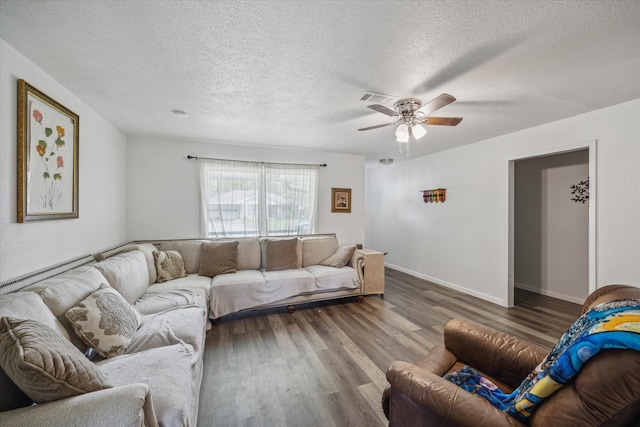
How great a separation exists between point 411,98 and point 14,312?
293 centimetres

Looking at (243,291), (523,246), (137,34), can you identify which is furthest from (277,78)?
(523,246)

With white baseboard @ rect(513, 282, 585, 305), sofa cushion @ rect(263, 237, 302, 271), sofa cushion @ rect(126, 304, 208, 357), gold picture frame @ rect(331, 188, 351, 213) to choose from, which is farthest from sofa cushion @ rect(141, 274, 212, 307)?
white baseboard @ rect(513, 282, 585, 305)

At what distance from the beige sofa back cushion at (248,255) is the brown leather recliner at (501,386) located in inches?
107

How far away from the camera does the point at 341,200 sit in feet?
15.6

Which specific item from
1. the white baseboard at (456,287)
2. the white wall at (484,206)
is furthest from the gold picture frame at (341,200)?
the white baseboard at (456,287)

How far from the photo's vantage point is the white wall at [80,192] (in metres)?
1.55

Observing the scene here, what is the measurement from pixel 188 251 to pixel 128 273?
3.89 feet

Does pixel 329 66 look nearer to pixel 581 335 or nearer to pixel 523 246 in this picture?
pixel 581 335

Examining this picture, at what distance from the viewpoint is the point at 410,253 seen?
5.27 m

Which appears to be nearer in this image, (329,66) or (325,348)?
(329,66)

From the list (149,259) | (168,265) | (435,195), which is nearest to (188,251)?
(168,265)

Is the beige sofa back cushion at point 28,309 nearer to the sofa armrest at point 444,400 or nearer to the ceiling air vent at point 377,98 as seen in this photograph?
the sofa armrest at point 444,400

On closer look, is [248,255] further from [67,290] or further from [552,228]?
[552,228]

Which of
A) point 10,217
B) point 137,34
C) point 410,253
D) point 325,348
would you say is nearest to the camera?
point 137,34
